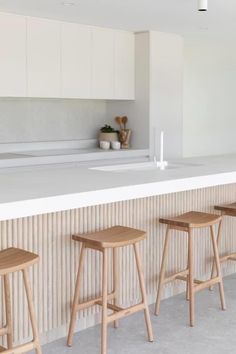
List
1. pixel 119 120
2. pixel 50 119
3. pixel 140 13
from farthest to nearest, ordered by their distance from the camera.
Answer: pixel 119 120, pixel 50 119, pixel 140 13

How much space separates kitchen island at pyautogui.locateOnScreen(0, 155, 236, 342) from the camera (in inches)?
111

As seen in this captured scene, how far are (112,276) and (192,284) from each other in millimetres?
518

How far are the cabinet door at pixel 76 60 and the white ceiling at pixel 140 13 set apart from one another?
0.16m

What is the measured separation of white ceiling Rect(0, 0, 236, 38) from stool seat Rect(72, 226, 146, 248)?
2.37 m

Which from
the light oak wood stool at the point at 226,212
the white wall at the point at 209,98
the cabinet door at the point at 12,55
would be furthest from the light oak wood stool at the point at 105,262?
the white wall at the point at 209,98

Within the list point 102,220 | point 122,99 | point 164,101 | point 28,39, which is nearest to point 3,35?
point 28,39

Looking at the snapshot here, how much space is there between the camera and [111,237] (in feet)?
10.1

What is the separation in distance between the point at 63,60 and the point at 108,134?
1169 millimetres

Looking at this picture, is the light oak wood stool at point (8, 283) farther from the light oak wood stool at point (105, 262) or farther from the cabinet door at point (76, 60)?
the cabinet door at point (76, 60)

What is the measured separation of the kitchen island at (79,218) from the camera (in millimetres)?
A: 2822

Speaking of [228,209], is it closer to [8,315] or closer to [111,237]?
[111,237]

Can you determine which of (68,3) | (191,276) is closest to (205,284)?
(191,276)

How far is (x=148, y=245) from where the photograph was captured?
12.6 ft

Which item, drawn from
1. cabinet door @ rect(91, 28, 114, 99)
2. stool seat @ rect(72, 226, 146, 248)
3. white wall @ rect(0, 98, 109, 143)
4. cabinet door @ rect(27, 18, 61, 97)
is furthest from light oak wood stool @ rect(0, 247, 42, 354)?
cabinet door @ rect(91, 28, 114, 99)
